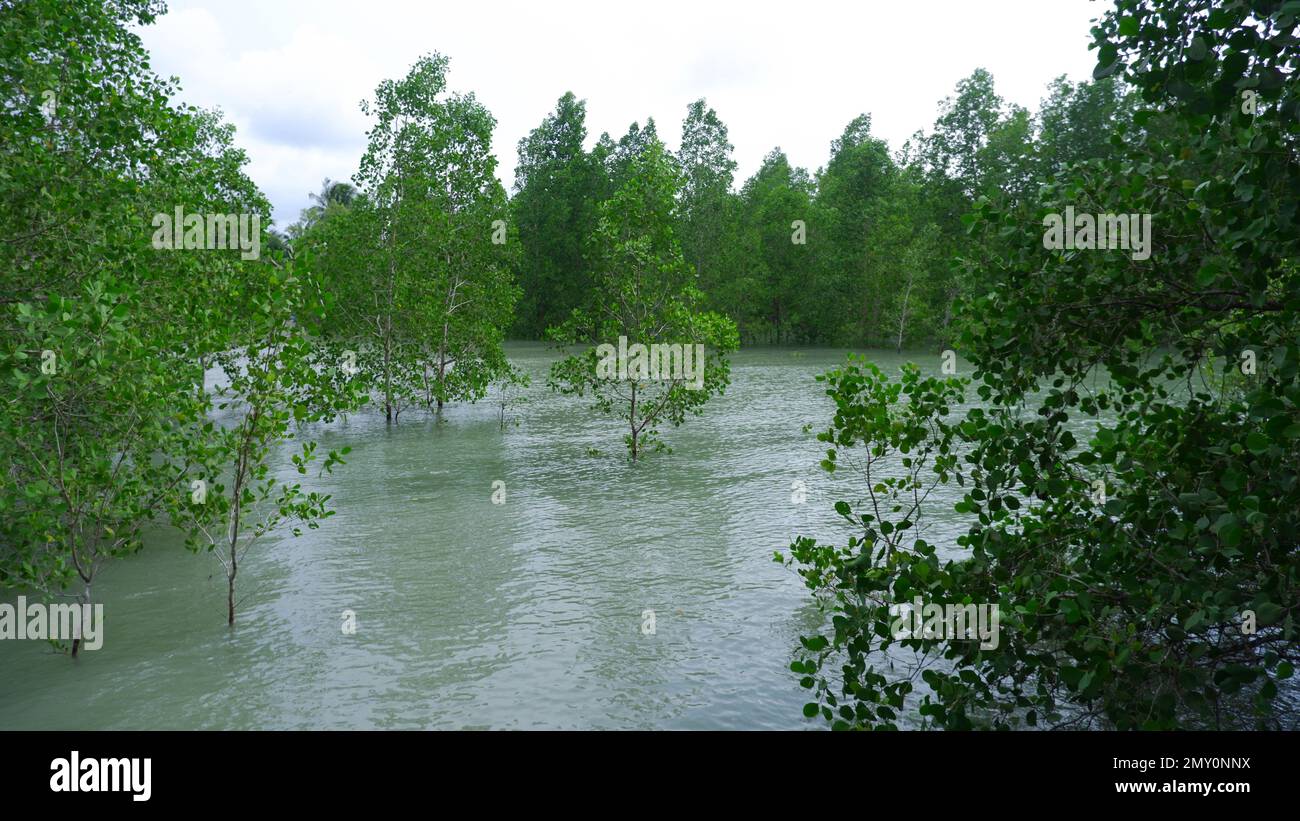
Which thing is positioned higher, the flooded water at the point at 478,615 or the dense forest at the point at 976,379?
the dense forest at the point at 976,379

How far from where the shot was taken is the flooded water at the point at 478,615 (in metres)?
9.99

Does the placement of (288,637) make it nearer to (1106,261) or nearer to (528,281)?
(1106,261)

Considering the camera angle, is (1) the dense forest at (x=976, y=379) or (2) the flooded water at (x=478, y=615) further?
(2) the flooded water at (x=478, y=615)

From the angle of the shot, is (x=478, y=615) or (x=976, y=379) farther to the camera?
(x=976, y=379)

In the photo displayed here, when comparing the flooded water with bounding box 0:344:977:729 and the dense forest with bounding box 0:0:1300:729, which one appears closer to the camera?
the dense forest with bounding box 0:0:1300:729

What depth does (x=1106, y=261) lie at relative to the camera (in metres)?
6.71

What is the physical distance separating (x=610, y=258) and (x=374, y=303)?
41.1ft

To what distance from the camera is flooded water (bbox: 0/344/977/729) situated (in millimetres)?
9992

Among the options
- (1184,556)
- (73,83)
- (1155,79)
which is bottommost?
(1184,556)

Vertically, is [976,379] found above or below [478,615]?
above

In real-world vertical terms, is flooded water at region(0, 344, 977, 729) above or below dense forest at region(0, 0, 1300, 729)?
below

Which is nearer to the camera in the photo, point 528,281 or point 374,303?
point 374,303

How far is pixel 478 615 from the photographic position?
13.2 m
